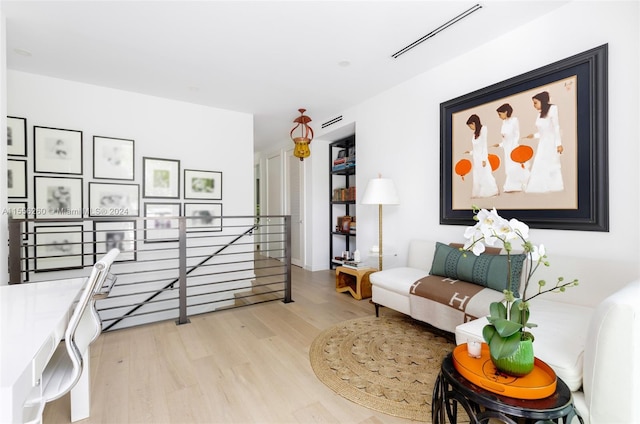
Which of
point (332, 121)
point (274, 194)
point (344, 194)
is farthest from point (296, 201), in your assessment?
point (332, 121)

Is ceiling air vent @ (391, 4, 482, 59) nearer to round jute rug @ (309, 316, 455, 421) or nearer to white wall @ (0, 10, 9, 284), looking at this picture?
round jute rug @ (309, 316, 455, 421)

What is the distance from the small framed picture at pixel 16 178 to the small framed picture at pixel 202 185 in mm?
1539

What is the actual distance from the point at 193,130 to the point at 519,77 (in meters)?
3.72

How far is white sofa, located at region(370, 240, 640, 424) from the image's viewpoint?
1104 mm

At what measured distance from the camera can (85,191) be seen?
132 inches

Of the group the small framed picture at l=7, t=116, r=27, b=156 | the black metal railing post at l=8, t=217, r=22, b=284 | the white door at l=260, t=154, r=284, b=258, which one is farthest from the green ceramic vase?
the white door at l=260, t=154, r=284, b=258

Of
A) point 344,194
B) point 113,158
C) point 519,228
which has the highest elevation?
point 113,158

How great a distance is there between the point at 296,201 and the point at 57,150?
345 centimetres

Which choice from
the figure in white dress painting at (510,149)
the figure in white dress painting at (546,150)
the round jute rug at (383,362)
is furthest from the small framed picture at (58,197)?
the figure in white dress painting at (546,150)

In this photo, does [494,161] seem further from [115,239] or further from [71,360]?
[115,239]

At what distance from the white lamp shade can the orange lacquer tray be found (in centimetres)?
205

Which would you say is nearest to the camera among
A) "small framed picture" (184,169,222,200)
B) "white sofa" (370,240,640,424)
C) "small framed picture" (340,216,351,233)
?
"white sofa" (370,240,640,424)

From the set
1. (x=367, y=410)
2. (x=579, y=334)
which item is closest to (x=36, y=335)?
(x=367, y=410)

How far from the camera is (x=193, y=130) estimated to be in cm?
404
